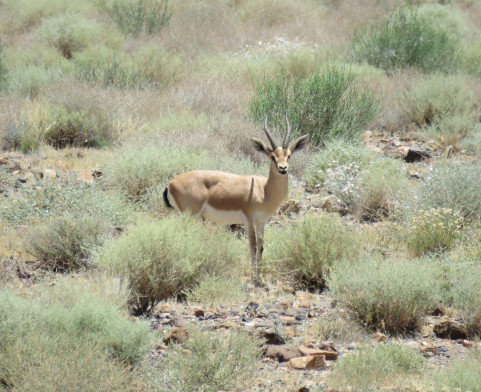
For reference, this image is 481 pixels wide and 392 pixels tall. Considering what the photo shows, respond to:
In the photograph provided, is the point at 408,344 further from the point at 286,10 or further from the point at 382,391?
the point at 286,10

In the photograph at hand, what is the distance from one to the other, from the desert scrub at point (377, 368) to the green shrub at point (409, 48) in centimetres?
1359

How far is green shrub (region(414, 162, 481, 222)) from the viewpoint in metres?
11.2

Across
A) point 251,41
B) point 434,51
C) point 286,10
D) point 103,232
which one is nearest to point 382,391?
point 103,232

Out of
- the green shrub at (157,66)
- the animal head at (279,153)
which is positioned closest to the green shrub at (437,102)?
the green shrub at (157,66)

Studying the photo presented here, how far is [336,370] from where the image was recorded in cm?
660

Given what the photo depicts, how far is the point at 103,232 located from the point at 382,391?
4.41 meters

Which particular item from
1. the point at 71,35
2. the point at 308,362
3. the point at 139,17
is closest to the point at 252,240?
the point at 308,362

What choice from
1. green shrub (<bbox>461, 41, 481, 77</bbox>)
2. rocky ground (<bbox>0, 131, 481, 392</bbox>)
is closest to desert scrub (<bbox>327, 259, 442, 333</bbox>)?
rocky ground (<bbox>0, 131, 481, 392</bbox>)

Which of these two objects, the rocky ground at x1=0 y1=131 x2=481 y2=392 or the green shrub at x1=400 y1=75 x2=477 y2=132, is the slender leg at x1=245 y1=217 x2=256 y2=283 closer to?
the rocky ground at x1=0 y1=131 x2=481 y2=392

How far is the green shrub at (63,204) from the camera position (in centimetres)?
1059

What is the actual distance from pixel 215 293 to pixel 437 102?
9.61 m

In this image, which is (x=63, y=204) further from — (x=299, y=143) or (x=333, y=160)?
(x=333, y=160)

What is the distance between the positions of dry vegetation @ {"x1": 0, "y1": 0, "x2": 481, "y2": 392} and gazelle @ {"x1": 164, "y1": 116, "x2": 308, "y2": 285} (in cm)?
20

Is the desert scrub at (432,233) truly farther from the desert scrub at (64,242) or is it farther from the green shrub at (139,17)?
the green shrub at (139,17)
